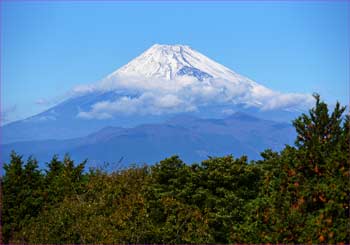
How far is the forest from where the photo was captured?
12.8m

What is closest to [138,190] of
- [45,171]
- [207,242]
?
[207,242]

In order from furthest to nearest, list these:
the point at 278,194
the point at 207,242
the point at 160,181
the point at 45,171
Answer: the point at 45,171 → the point at 160,181 → the point at 207,242 → the point at 278,194

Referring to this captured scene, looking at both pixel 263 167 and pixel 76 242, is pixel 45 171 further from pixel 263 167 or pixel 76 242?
pixel 263 167

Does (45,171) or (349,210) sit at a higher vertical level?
(45,171)

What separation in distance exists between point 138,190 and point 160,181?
160 centimetres

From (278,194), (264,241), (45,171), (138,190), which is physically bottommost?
(264,241)

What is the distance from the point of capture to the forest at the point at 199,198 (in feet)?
42.0

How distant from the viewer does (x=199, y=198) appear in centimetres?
2106

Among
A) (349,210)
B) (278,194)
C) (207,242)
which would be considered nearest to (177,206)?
(207,242)

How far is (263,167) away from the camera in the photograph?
21.8 m

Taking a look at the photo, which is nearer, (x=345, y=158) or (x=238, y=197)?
(x=345, y=158)

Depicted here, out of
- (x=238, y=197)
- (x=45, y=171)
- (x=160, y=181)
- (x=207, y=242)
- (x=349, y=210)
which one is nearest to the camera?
(x=349, y=210)

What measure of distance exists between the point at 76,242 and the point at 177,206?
12.6ft

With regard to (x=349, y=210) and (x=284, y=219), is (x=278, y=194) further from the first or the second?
(x=349, y=210)
